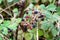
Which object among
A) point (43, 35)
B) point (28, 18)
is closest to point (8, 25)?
point (28, 18)

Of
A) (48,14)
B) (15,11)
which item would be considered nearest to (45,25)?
(48,14)

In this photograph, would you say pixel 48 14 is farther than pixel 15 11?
No

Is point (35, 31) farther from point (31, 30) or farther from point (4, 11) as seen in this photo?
point (4, 11)

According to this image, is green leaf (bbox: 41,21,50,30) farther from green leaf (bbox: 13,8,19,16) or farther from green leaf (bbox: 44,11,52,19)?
green leaf (bbox: 13,8,19,16)

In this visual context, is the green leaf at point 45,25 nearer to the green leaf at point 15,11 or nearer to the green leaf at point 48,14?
the green leaf at point 48,14

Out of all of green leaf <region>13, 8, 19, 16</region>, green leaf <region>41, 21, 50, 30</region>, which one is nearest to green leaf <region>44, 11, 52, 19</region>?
green leaf <region>41, 21, 50, 30</region>

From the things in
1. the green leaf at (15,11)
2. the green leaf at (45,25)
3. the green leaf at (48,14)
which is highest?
the green leaf at (15,11)

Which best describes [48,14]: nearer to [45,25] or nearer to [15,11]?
[45,25]

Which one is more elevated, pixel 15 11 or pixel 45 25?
pixel 15 11

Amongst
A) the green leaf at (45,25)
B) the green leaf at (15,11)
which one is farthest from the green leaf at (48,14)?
the green leaf at (15,11)

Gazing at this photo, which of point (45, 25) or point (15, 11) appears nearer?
point (45, 25)

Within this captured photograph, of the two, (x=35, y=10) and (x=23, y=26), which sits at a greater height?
(x=35, y=10)
